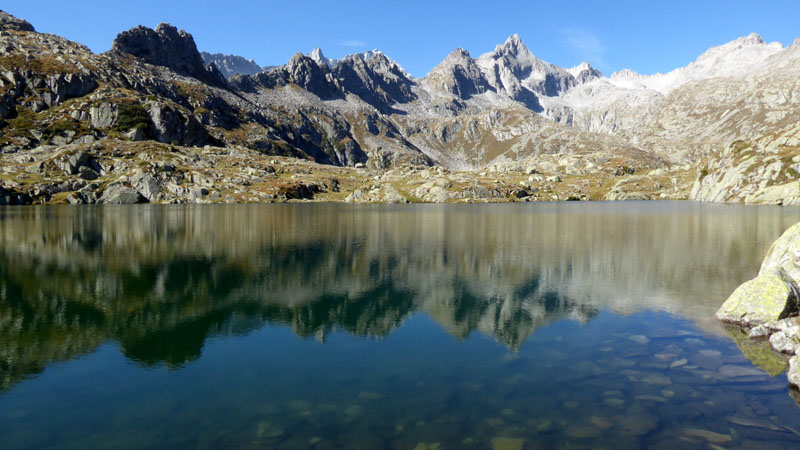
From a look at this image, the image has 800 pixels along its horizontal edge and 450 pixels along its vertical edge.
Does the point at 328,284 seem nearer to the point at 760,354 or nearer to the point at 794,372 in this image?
the point at 760,354

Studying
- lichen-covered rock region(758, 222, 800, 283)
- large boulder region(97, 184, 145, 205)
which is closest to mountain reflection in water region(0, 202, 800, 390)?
lichen-covered rock region(758, 222, 800, 283)

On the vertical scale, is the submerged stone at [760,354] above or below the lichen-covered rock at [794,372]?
below

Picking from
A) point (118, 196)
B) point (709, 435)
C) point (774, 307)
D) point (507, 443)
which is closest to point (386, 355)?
point (507, 443)

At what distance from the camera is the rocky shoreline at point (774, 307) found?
22.0 metres

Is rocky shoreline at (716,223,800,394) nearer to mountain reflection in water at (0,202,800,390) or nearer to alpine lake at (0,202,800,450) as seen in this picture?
alpine lake at (0,202,800,450)

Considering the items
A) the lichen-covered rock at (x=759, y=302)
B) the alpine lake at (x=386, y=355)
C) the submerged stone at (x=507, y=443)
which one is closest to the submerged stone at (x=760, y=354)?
the alpine lake at (x=386, y=355)

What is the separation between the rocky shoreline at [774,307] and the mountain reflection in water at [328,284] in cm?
180

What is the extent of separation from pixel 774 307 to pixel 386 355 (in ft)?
76.5

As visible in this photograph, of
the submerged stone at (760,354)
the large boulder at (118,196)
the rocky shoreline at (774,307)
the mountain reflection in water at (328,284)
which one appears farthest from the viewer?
the large boulder at (118,196)

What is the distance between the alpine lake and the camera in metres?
15.0

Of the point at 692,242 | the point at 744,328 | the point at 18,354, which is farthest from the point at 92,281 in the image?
the point at 692,242

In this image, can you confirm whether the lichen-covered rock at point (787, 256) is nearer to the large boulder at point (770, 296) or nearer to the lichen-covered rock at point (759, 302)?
the large boulder at point (770, 296)

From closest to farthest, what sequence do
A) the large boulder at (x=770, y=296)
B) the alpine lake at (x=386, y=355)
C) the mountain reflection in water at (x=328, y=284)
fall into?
1. the alpine lake at (x=386, y=355)
2. the large boulder at (x=770, y=296)
3. the mountain reflection in water at (x=328, y=284)

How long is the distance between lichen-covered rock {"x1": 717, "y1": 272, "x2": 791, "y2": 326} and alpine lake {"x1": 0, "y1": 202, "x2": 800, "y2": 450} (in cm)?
131
